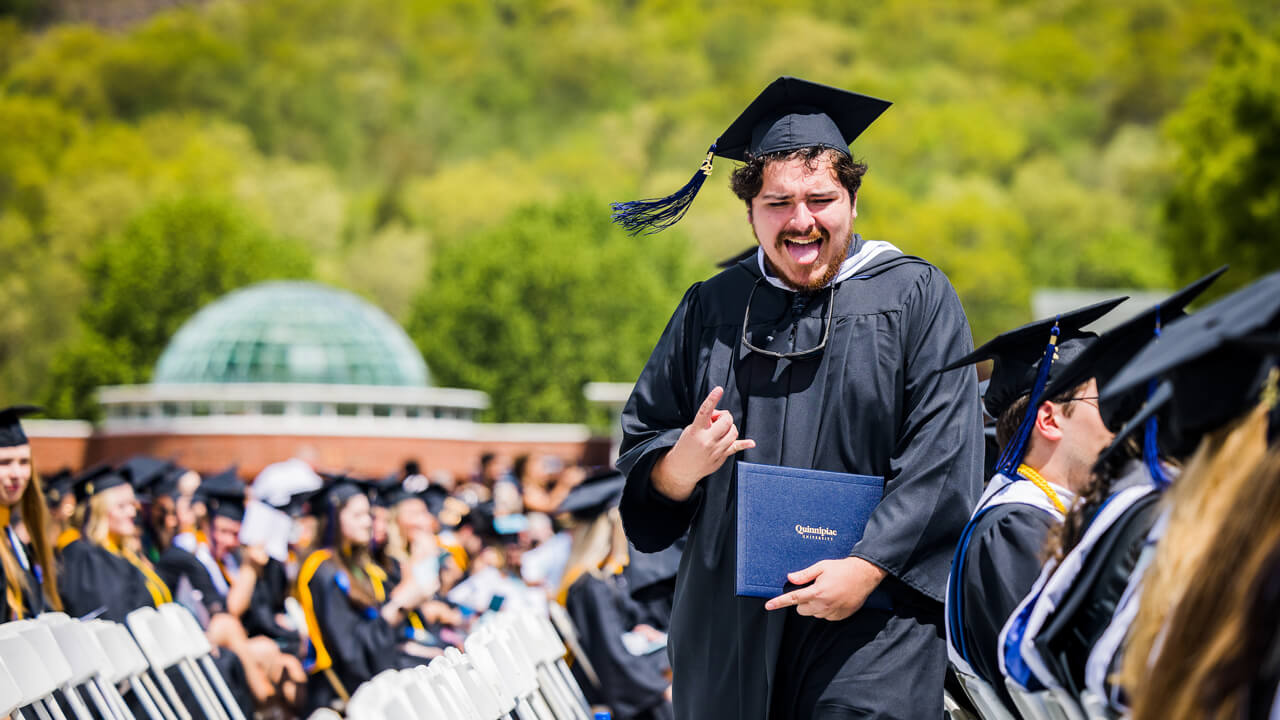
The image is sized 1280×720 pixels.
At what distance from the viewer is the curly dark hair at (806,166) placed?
353cm

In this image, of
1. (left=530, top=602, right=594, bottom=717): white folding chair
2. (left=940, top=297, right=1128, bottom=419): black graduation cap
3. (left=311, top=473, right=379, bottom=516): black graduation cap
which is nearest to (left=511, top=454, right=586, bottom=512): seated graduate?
(left=311, top=473, right=379, bottom=516): black graduation cap

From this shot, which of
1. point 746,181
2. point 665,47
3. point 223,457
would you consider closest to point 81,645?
point 746,181

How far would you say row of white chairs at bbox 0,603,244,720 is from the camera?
13.4 feet

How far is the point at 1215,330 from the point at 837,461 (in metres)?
1.45

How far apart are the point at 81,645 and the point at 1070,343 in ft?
10.9

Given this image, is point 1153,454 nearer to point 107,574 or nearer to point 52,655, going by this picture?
point 52,655

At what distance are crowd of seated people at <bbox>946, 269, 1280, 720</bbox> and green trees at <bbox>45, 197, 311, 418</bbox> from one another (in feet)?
167

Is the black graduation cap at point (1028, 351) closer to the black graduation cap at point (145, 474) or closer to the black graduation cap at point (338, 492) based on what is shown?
the black graduation cap at point (338, 492)

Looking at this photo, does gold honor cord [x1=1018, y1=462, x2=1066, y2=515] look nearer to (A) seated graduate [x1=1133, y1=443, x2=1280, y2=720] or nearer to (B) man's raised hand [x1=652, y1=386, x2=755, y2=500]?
(B) man's raised hand [x1=652, y1=386, x2=755, y2=500]

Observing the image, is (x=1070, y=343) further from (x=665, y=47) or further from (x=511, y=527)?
(x=665, y=47)

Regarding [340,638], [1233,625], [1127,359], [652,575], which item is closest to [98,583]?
[340,638]

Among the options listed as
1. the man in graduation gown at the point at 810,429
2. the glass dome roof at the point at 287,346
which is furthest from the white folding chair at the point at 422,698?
the glass dome roof at the point at 287,346

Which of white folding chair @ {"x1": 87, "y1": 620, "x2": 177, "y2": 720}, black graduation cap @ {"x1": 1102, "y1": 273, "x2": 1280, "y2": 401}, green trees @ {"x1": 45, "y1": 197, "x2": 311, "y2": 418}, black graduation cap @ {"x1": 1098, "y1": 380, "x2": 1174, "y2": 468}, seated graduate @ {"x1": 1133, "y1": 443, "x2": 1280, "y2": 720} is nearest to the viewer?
seated graduate @ {"x1": 1133, "y1": 443, "x2": 1280, "y2": 720}

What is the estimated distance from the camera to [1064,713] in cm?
296
